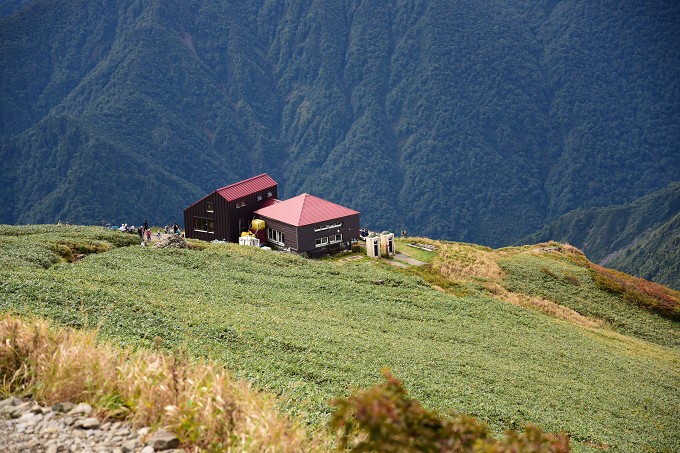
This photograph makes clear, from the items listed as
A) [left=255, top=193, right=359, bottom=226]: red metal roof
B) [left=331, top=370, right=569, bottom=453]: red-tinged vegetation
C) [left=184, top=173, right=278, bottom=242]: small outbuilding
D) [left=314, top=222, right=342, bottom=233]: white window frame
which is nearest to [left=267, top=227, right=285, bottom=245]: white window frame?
[left=255, top=193, right=359, bottom=226]: red metal roof

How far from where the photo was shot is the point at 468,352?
3069 cm

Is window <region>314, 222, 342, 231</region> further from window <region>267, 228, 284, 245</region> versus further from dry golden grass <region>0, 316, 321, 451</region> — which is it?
dry golden grass <region>0, 316, 321, 451</region>

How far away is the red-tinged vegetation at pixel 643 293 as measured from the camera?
54219 millimetres

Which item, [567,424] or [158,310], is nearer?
[567,424]

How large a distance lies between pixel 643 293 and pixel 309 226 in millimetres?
34562

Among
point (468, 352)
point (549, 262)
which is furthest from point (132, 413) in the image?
point (549, 262)

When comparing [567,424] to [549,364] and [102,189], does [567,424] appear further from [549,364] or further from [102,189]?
[102,189]

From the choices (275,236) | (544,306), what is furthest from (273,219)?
(544,306)

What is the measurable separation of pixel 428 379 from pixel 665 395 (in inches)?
641

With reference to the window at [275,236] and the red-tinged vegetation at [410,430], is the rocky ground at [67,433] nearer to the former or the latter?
the red-tinged vegetation at [410,430]

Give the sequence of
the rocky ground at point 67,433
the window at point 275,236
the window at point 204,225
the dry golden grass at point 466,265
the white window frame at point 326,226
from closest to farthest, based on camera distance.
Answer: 1. the rocky ground at point 67,433
2. the dry golden grass at point 466,265
3. the white window frame at point 326,226
4. the window at point 275,236
5. the window at point 204,225

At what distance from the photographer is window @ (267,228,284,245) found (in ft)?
195

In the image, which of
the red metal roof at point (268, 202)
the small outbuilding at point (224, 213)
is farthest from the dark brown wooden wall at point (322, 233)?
the red metal roof at point (268, 202)

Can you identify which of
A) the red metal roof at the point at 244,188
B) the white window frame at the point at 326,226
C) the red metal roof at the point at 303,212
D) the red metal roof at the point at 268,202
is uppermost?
the red metal roof at the point at 244,188
